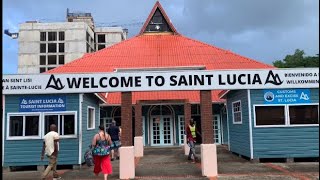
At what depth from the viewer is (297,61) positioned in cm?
4809

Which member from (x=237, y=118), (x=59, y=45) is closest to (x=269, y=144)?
(x=237, y=118)

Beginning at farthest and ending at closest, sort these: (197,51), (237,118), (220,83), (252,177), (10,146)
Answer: (197,51) → (237,118) → (10,146) → (220,83) → (252,177)

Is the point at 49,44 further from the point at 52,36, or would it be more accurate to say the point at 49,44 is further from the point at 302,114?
the point at 302,114

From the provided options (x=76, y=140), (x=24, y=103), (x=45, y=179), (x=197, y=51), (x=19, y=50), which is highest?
(x=19, y=50)

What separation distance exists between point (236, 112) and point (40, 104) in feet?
26.7

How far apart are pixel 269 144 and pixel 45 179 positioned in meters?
8.07

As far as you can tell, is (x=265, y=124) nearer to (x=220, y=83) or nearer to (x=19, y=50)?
(x=220, y=83)

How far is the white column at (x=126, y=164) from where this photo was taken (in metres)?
11.1

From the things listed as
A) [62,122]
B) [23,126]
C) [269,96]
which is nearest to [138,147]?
[62,122]

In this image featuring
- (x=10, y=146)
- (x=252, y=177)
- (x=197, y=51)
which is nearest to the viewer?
(x=252, y=177)

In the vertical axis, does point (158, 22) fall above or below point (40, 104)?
above

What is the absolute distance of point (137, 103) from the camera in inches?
891

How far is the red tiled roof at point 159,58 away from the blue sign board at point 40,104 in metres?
10.3

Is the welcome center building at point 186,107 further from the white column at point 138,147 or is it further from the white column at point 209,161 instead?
the white column at point 209,161
